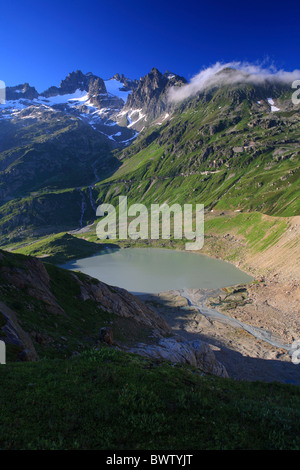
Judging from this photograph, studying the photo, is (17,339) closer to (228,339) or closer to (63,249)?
(228,339)

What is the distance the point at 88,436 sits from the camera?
924 cm

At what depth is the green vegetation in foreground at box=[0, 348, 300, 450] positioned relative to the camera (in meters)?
9.29

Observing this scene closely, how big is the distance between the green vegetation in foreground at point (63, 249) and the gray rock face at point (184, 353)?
126 m

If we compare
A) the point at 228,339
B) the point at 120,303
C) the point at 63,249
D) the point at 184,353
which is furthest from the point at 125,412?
the point at 63,249

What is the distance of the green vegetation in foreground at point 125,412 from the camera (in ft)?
30.5

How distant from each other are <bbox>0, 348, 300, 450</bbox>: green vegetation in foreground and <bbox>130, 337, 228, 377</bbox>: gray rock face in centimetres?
1524

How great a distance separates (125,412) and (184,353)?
2417 centimetres

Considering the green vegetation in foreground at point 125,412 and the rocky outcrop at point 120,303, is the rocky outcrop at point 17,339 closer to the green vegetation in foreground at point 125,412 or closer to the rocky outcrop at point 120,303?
the green vegetation in foreground at point 125,412

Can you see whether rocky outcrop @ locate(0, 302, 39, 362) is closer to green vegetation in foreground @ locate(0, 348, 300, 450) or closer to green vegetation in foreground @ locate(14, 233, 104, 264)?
green vegetation in foreground @ locate(0, 348, 300, 450)

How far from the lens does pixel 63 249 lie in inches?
6462

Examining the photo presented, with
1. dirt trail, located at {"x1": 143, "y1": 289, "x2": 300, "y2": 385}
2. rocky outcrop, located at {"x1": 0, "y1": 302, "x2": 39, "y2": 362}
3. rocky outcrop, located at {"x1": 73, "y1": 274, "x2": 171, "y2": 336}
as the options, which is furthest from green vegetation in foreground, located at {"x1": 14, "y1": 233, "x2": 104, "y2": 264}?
rocky outcrop, located at {"x1": 0, "y1": 302, "x2": 39, "y2": 362}

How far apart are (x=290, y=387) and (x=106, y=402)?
1772 centimetres

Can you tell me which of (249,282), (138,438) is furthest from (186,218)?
(138,438)

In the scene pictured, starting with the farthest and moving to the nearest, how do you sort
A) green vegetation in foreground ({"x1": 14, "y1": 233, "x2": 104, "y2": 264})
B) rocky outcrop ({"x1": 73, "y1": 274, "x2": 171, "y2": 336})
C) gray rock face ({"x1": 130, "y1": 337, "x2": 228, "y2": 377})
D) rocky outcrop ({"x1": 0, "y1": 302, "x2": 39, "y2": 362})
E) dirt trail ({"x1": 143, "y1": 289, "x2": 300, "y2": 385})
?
1. green vegetation in foreground ({"x1": 14, "y1": 233, "x2": 104, "y2": 264})
2. dirt trail ({"x1": 143, "y1": 289, "x2": 300, "y2": 385})
3. rocky outcrop ({"x1": 73, "y1": 274, "x2": 171, "y2": 336})
4. gray rock face ({"x1": 130, "y1": 337, "x2": 228, "y2": 377})
5. rocky outcrop ({"x1": 0, "y1": 302, "x2": 39, "y2": 362})
